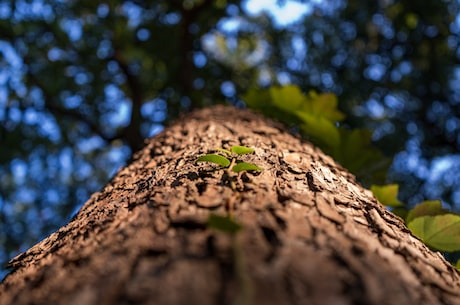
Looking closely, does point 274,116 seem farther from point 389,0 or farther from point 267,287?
point 389,0

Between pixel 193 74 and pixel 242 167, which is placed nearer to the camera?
pixel 242 167

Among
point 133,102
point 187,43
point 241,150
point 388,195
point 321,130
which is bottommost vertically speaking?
point 241,150

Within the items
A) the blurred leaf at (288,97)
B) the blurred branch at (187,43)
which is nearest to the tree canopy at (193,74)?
the blurred branch at (187,43)

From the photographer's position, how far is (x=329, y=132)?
248 centimetres

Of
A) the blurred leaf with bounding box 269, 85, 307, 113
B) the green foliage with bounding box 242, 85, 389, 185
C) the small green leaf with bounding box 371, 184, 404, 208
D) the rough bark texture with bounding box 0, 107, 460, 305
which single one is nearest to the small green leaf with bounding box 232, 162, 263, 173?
the rough bark texture with bounding box 0, 107, 460, 305

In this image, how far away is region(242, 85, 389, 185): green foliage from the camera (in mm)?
2494

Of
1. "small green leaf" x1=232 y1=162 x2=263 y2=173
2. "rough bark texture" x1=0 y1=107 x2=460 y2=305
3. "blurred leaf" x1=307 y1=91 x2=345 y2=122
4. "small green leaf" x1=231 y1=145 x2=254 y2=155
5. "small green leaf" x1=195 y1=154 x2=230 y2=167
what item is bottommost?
"rough bark texture" x1=0 y1=107 x2=460 y2=305

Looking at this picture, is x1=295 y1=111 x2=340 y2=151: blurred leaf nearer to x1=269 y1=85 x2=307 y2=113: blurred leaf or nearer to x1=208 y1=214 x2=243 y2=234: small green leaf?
x1=269 y1=85 x2=307 y2=113: blurred leaf

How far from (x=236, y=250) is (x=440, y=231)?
110cm

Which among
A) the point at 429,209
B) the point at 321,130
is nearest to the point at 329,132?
the point at 321,130

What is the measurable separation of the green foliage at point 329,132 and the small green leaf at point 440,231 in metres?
0.86

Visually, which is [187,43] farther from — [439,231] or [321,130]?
[439,231]

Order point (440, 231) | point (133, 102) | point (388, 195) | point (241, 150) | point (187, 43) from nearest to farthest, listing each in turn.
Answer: point (241, 150) → point (440, 231) → point (388, 195) → point (187, 43) → point (133, 102)

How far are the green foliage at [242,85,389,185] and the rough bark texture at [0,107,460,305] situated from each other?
945mm
